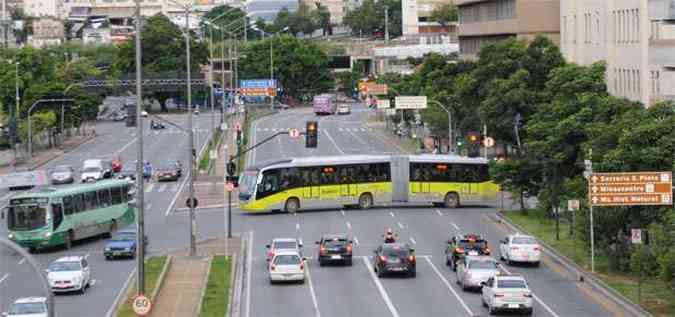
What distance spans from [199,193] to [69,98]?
50.6m

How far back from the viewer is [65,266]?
5128cm

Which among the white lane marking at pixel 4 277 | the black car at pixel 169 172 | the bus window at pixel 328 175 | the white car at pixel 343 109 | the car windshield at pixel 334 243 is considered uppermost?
the white car at pixel 343 109

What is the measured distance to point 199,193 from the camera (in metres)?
93.2

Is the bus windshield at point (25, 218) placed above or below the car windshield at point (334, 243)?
above

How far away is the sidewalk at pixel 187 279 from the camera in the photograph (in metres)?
47.1

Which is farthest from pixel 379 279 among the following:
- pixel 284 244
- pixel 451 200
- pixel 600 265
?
pixel 451 200

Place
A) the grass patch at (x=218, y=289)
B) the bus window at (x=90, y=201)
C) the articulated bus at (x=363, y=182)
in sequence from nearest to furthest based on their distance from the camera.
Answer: the grass patch at (x=218, y=289), the bus window at (x=90, y=201), the articulated bus at (x=363, y=182)

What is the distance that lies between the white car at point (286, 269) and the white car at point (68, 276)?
6.81 metres

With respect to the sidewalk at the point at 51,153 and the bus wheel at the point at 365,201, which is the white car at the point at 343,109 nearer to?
the sidewalk at the point at 51,153

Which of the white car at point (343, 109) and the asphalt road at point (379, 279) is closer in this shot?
the asphalt road at point (379, 279)

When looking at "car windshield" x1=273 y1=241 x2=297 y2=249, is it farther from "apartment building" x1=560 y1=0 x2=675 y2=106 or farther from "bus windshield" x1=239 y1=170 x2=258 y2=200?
"bus windshield" x1=239 y1=170 x2=258 y2=200

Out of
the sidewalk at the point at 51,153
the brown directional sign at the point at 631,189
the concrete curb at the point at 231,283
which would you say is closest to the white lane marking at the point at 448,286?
the brown directional sign at the point at 631,189

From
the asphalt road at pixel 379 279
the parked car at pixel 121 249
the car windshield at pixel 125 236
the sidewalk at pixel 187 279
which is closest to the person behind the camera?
the sidewalk at pixel 187 279

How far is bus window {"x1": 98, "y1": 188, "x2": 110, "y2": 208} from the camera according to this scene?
69.6 meters
